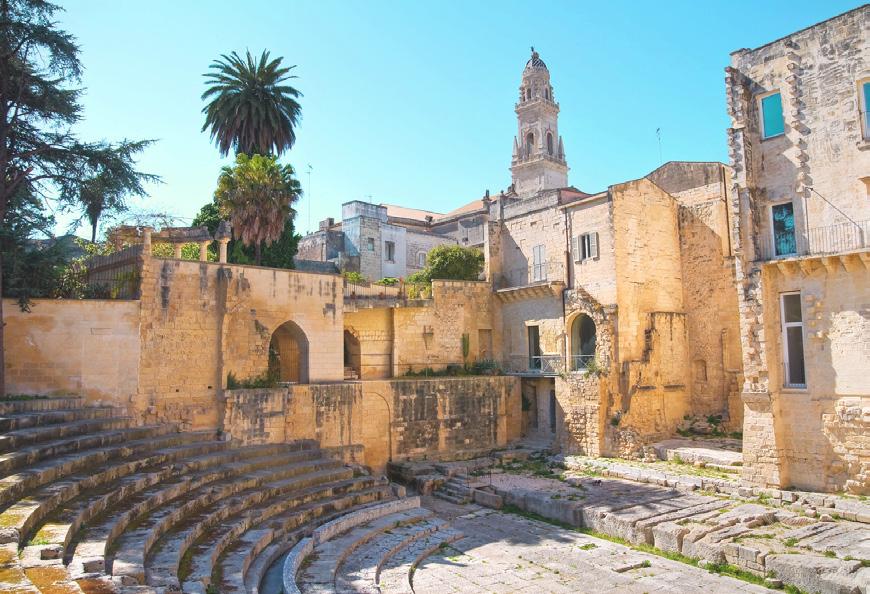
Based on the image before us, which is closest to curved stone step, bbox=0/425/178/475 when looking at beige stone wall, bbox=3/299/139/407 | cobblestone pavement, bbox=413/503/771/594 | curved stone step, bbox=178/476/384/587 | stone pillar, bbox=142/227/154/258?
beige stone wall, bbox=3/299/139/407

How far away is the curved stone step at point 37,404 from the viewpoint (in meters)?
12.2

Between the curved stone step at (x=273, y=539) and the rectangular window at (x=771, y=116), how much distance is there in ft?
47.1

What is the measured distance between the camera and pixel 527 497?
1714cm

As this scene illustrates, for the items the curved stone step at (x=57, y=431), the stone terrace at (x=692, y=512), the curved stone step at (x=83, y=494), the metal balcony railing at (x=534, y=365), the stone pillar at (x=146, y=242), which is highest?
the stone pillar at (x=146, y=242)

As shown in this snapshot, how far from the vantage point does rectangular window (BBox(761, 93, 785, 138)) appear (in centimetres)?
1741

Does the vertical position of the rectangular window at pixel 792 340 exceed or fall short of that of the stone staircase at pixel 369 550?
it exceeds it

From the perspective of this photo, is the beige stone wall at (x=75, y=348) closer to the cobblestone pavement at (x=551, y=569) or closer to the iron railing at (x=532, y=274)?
the cobblestone pavement at (x=551, y=569)

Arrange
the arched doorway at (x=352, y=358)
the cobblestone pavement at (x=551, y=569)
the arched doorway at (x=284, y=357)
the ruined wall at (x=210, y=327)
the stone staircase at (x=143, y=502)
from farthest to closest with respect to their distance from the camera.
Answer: the arched doorway at (x=352, y=358) < the arched doorway at (x=284, y=357) < the ruined wall at (x=210, y=327) < the cobblestone pavement at (x=551, y=569) < the stone staircase at (x=143, y=502)

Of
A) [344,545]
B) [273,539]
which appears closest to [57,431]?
[273,539]

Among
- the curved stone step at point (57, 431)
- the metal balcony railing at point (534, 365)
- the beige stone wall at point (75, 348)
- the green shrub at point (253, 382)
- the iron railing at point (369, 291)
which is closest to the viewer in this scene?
the curved stone step at point (57, 431)

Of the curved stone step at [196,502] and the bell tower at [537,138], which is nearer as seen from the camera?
the curved stone step at [196,502]

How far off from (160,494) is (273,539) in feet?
8.46

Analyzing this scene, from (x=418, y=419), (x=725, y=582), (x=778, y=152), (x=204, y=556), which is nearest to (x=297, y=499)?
(x=204, y=556)

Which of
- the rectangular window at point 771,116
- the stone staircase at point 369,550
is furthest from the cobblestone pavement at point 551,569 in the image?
the rectangular window at point 771,116
